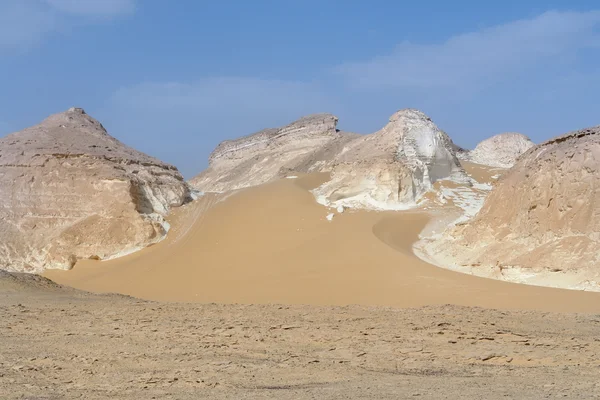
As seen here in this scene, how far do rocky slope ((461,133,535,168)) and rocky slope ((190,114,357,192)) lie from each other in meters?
7.75

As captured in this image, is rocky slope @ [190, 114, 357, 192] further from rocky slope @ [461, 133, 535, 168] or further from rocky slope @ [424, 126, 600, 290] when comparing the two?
rocky slope @ [424, 126, 600, 290]

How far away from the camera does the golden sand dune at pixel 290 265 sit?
1178 cm

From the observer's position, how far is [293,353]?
22.8 feet

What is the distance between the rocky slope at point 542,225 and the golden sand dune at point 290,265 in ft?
2.66

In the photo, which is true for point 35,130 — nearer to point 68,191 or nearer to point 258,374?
point 68,191

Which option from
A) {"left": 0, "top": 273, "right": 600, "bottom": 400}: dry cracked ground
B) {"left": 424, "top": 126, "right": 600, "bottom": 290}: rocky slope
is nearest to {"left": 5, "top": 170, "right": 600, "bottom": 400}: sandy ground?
{"left": 0, "top": 273, "right": 600, "bottom": 400}: dry cracked ground

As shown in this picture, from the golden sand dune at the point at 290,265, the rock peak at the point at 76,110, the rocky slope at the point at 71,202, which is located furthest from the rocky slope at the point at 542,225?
the rock peak at the point at 76,110

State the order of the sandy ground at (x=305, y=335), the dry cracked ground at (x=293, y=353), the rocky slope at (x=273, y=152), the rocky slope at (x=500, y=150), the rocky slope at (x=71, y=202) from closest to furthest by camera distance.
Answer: the dry cracked ground at (x=293, y=353)
the sandy ground at (x=305, y=335)
the rocky slope at (x=71, y=202)
the rocky slope at (x=500, y=150)
the rocky slope at (x=273, y=152)

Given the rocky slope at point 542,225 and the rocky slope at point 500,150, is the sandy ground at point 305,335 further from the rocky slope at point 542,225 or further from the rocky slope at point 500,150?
the rocky slope at point 500,150

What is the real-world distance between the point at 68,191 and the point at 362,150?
9.16m

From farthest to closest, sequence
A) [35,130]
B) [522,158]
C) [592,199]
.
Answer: [35,130] → [522,158] → [592,199]

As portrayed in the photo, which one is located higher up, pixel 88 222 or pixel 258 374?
pixel 88 222

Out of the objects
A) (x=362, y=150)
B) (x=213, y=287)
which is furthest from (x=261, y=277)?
(x=362, y=150)

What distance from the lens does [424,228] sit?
56.7 feet
